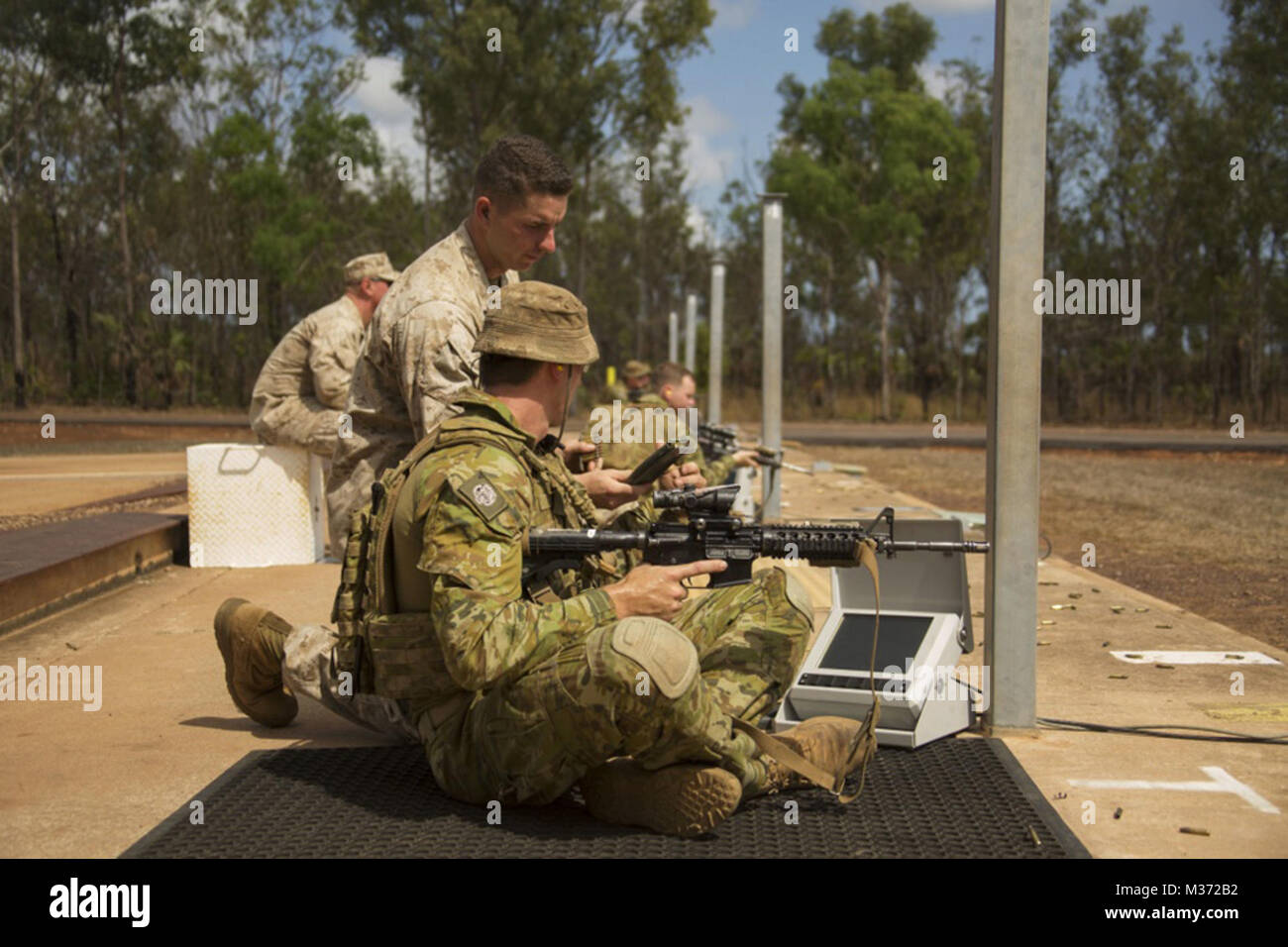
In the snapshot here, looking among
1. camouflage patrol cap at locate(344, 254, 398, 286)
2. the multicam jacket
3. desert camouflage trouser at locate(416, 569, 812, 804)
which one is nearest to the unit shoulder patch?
the multicam jacket

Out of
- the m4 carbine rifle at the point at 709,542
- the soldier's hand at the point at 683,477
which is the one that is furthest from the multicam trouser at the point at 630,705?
the soldier's hand at the point at 683,477

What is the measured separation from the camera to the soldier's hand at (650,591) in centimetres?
355

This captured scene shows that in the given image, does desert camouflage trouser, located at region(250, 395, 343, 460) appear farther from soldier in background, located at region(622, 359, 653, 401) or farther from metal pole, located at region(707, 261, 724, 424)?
metal pole, located at region(707, 261, 724, 424)

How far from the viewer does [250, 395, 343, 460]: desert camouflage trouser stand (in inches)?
349

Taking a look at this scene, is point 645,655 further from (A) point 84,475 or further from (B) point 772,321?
(A) point 84,475

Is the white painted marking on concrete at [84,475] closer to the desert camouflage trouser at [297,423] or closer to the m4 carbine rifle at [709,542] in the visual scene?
the desert camouflage trouser at [297,423]

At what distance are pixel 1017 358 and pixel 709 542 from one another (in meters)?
1.54

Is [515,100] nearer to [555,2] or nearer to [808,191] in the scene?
[555,2]

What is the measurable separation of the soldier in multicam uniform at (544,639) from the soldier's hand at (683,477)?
2.03 feet

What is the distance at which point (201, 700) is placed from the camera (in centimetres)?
543

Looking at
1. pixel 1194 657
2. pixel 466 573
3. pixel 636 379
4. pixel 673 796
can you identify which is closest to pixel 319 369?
pixel 636 379

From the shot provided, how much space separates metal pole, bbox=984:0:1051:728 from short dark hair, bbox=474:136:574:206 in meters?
1.54
